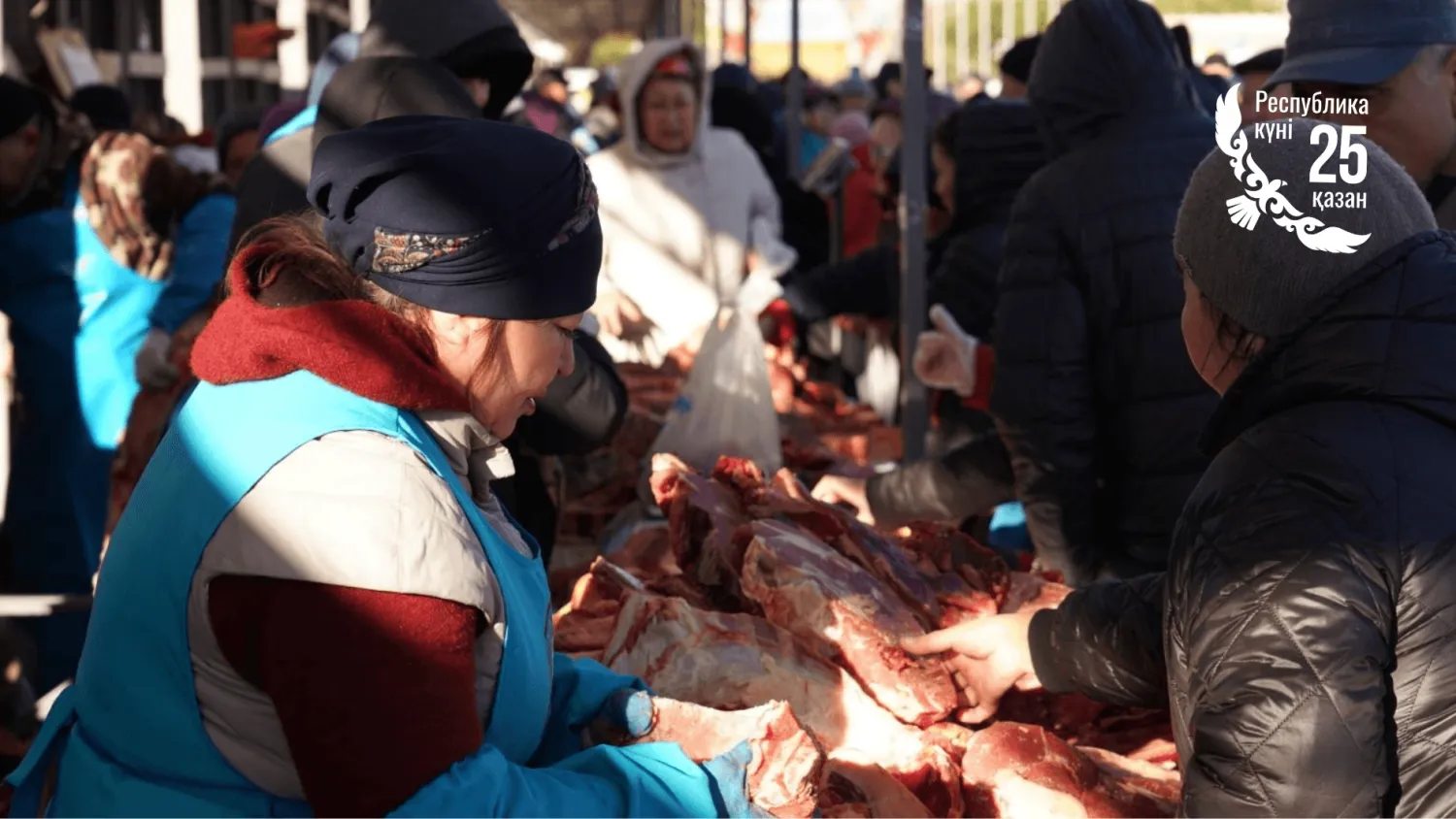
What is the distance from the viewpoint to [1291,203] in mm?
1713

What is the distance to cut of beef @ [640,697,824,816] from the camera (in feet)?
6.14

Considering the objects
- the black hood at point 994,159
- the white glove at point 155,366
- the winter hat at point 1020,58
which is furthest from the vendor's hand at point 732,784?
the winter hat at point 1020,58

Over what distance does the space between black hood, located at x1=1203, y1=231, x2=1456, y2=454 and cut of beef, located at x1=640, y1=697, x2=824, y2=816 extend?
0.68 m

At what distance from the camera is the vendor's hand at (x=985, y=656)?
245 cm

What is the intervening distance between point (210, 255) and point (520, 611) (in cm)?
423

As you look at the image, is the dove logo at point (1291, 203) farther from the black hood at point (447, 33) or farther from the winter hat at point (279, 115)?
the winter hat at point (279, 115)

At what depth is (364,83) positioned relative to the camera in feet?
10.0

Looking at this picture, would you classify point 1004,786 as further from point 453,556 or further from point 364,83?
point 364,83

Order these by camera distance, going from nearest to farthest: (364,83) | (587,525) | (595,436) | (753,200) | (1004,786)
→ (1004,786), (364,83), (595,436), (587,525), (753,200)

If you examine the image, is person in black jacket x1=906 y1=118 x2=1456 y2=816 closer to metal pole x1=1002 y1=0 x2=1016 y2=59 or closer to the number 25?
the number 25

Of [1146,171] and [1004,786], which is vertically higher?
[1146,171]

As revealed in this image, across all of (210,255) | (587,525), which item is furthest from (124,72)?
(587,525)

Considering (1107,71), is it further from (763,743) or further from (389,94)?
(763,743)

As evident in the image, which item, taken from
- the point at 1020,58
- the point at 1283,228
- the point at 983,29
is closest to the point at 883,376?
the point at 1020,58
